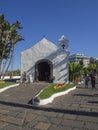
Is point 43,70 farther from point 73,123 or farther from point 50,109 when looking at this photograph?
point 73,123

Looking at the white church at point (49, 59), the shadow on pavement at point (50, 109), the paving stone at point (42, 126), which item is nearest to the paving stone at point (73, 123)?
the paving stone at point (42, 126)

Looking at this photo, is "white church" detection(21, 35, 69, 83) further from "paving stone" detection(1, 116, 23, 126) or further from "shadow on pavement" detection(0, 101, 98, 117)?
"paving stone" detection(1, 116, 23, 126)

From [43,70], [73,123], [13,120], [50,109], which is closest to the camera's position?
[73,123]

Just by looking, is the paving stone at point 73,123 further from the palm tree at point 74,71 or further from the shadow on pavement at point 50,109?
the palm tree at point 74,71

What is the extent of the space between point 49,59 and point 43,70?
313 centimetres

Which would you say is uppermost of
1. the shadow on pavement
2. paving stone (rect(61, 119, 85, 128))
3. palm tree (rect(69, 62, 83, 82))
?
palm tree (rect(69, 62, 83, 82))

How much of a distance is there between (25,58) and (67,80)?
221 inches

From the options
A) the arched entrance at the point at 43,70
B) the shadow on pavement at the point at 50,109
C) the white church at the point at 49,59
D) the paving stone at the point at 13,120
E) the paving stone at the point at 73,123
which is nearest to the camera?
the paving stone at the point at 73,123

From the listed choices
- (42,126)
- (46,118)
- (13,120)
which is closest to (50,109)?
(46,118)

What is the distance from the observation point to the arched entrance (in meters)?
25.9

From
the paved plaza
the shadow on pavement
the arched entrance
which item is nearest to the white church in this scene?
the arched entrance

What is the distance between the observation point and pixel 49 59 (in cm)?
2542

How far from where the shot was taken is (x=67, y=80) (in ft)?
81.2

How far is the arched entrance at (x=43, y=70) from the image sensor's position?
25939 mm
